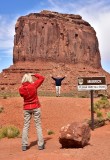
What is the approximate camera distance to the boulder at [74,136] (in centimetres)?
1055

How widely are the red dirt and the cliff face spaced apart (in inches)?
A: 2863

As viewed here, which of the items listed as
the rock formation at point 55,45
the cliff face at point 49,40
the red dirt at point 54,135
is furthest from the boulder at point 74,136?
the cliff face at point 49,40

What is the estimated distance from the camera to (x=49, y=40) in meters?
102

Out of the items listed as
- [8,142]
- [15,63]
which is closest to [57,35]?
[15,63]

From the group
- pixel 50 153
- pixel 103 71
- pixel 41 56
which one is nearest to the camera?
pixel 50 153

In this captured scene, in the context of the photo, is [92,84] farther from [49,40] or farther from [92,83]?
[49,40]

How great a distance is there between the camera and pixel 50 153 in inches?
390

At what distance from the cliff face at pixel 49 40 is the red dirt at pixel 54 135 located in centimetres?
7272

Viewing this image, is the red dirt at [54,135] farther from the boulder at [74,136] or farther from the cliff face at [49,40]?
the cliff face at [49,40]

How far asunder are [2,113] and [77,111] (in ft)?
14.5

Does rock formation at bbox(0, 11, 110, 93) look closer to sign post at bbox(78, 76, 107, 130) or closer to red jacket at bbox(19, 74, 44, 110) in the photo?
sign post at bbox(78, 76, 107, 130)

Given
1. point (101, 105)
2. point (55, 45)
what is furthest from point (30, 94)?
point (55, 45)

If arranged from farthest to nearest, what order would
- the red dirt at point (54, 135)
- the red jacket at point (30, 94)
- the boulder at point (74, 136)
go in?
1. the red jacket at point (30, 94)
2. the boulder at point (74, 136)
3. the red dirt at point (54, 135)

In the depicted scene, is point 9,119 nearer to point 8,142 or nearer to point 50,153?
point 8,142
